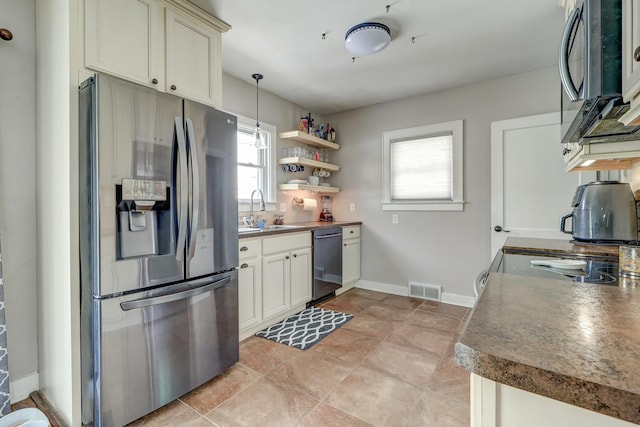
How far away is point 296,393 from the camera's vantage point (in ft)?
5.94

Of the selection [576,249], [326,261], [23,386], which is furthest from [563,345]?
[326,261]

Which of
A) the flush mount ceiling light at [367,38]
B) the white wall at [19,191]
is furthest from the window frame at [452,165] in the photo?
the white wall at [19,191]

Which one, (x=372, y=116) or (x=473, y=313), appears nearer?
(x=473, y=313)

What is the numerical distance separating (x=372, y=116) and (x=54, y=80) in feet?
10.6

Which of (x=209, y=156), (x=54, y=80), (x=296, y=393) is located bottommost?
(x=296, y=393)

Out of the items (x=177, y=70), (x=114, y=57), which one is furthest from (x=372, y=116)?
(x=114, y=57)

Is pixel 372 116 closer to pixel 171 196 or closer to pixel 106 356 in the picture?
pixel 171 196

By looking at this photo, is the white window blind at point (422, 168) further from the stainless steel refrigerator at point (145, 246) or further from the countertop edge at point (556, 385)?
the countertop edge at point (556, 385)

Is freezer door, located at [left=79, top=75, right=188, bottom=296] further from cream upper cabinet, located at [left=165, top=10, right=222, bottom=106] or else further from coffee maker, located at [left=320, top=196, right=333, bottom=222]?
coffee maker, located at [left=320, top=196, right=333, bottom=222]

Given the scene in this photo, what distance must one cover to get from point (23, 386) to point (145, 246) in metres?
1.22

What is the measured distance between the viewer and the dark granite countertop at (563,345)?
1.38 feet

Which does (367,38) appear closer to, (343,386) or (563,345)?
(563,345)

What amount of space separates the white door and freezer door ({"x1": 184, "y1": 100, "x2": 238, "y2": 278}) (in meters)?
2.62

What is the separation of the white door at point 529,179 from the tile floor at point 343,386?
123 centimetres
